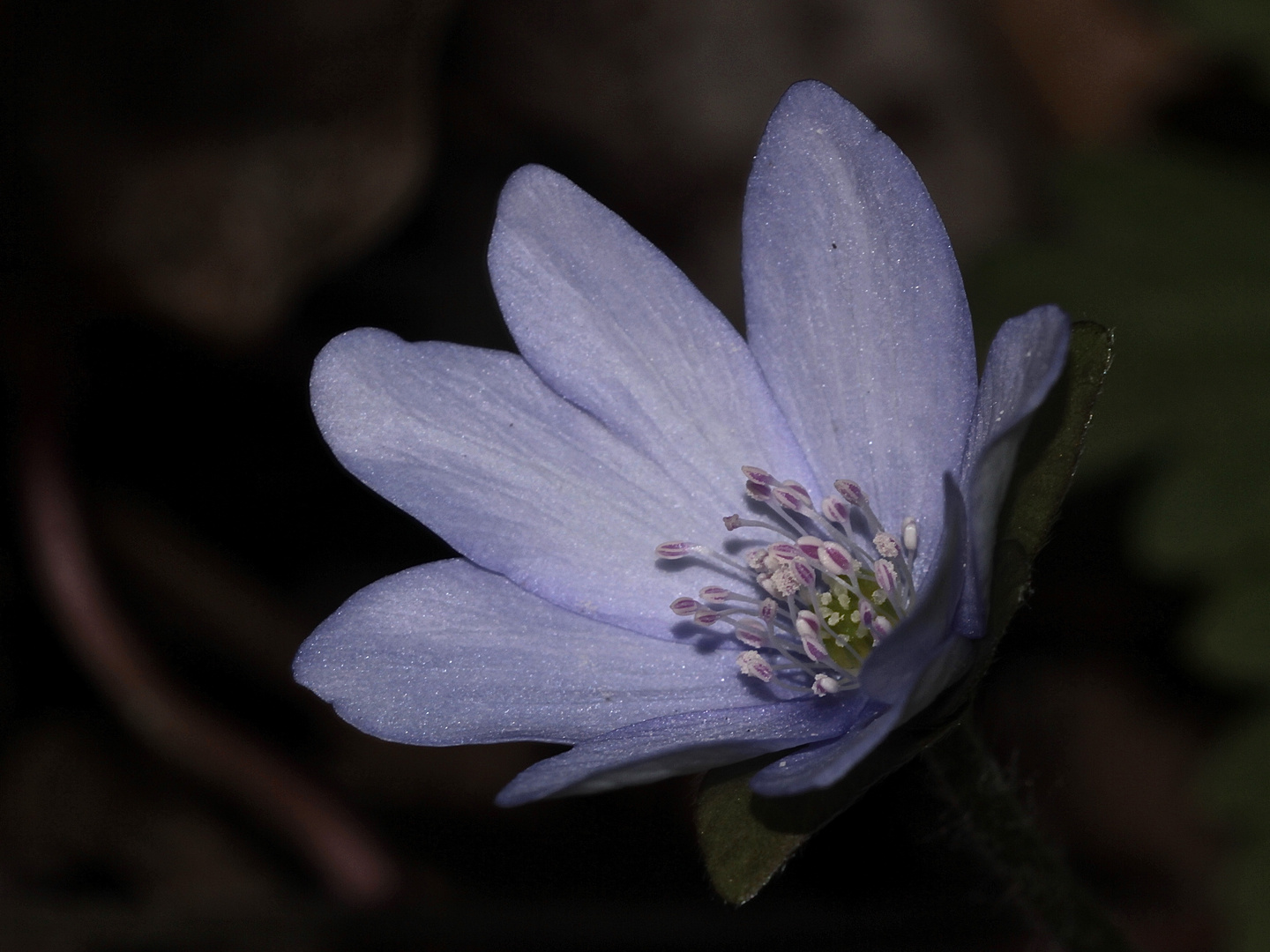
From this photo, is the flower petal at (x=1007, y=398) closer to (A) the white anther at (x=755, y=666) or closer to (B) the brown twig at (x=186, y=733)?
(A) the white anther at (x=755, y=666)

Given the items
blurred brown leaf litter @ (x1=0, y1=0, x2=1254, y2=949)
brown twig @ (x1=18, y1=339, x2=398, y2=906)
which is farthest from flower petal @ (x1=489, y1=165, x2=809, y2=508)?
brown twig @ (x1=18, y1=339, x2=398, y2=906)

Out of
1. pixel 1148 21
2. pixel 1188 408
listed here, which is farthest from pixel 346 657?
pixel 1148 21

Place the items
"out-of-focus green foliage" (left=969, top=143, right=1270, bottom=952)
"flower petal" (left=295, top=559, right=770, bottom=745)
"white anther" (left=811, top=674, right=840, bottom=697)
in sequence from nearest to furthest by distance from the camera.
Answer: "flower petal" (left=295, top=559, right=770, bottom=745), "white anther" (left=811, top=674, right=840, bottom=697), "out-of-focus green foliage" (left=969, top=143, right=1270, bottom=952)

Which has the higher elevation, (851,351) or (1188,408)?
(851,351)

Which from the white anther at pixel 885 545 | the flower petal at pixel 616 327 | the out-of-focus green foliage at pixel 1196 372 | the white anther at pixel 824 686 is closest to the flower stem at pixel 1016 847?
the white anther at pixel 824 686

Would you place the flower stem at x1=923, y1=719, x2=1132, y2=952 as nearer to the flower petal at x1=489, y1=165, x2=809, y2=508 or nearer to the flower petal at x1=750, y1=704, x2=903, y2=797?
the flower petal at x1=750, y1=704, x2=903, y2=797

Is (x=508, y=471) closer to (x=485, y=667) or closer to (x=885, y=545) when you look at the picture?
(x=485, y=667)

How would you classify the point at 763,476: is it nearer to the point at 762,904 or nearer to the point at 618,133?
the point at 762,904
